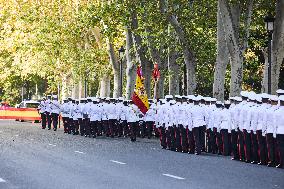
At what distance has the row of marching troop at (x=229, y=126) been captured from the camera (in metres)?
23.1

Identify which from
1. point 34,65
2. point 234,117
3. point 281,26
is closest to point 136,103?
point 281,26

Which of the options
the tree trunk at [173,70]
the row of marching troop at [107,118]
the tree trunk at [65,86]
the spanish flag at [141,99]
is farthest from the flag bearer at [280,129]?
the tree trunk at [65,86]

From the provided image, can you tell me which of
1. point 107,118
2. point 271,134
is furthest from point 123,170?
point 107,118

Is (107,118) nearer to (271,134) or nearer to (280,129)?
(271,134)

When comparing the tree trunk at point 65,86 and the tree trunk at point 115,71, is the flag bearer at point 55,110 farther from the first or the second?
the tree trunk at point 65,86

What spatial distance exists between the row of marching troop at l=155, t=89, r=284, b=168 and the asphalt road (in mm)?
515

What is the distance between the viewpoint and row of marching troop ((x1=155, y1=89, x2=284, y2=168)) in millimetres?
23141

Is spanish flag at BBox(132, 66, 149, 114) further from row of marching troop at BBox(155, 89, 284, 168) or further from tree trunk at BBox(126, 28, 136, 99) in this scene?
tree trunk at BBox(126, 28, 136, 99)

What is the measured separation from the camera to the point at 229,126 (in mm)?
26047

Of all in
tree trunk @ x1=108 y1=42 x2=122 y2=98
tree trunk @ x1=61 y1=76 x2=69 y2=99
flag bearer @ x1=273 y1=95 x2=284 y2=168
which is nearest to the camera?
flag bearer @ x1=273 y1=95 x2=284 y2=168

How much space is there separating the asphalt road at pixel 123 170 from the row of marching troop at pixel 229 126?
20.3 inches

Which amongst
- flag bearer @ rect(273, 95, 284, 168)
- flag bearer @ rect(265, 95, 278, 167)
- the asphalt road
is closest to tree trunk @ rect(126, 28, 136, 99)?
the asphalt road

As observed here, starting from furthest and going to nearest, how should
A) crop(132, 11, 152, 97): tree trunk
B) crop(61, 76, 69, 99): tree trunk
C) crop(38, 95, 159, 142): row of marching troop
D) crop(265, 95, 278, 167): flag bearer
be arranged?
crop(61, 76, 69, 99): tree trunk < crop(132, 11, 152, 97): tree trunk < crop(38, 95, 159, 142): row of marching troop < crop(265, 95, 278, 167): flag bearer

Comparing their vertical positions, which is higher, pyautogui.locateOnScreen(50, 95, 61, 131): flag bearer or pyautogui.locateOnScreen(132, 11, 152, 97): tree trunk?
pyautogui.locateOnScreen(132, 11, 152, 97): tree trunk
